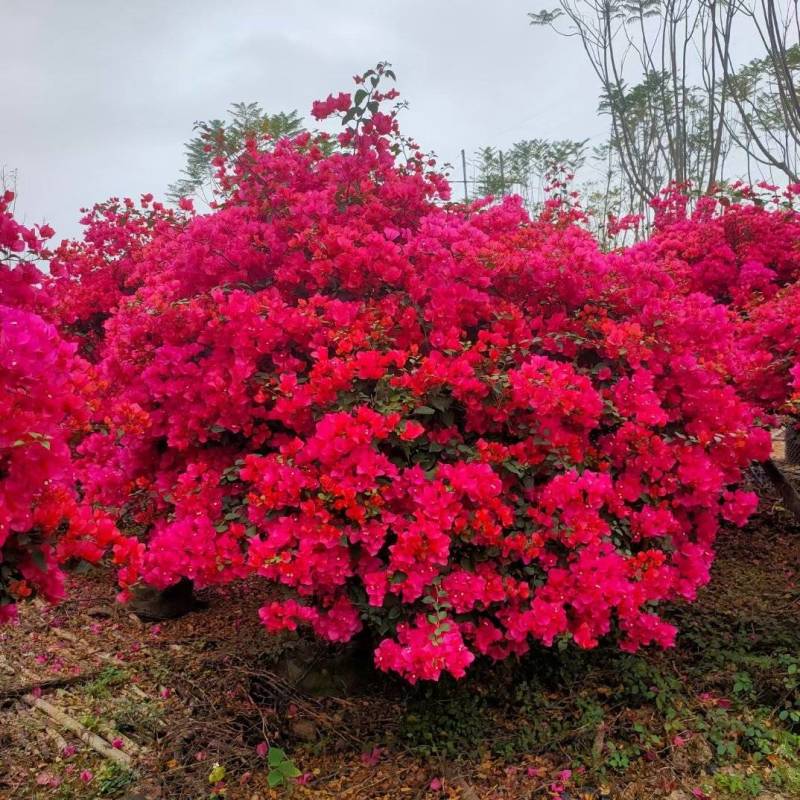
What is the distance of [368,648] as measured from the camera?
8.63ft

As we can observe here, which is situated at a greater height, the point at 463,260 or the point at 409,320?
the point at 463,260

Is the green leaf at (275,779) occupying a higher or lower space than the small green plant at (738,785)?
higher

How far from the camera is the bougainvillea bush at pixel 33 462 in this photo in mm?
1229

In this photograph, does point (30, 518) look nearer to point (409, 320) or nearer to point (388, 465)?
point (388, 465)

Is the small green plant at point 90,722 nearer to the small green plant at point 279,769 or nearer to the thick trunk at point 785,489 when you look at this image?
the small green plant at point 279,769

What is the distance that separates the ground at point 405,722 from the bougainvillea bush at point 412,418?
265mm

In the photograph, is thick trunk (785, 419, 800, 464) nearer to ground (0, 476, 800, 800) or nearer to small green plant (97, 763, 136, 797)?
ground (0, 476, 800, 800)

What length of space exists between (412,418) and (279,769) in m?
1.23

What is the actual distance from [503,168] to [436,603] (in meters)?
16.6

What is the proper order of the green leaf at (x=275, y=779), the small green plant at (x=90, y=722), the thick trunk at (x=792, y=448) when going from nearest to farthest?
the green leaf at (x=275, y=779)
the small green plant at (x=90, y=722)
the thick trunk at (x=792, y=448)

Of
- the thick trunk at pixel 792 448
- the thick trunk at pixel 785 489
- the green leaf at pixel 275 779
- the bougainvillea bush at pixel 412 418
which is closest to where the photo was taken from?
the bougainvillea bush at pixel 412 418

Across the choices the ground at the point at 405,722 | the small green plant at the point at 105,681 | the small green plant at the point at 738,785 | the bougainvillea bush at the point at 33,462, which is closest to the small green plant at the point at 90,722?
the ground at the point at 405,722

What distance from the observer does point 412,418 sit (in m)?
2.33

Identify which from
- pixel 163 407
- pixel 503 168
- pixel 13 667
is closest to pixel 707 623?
pixel 163 407
